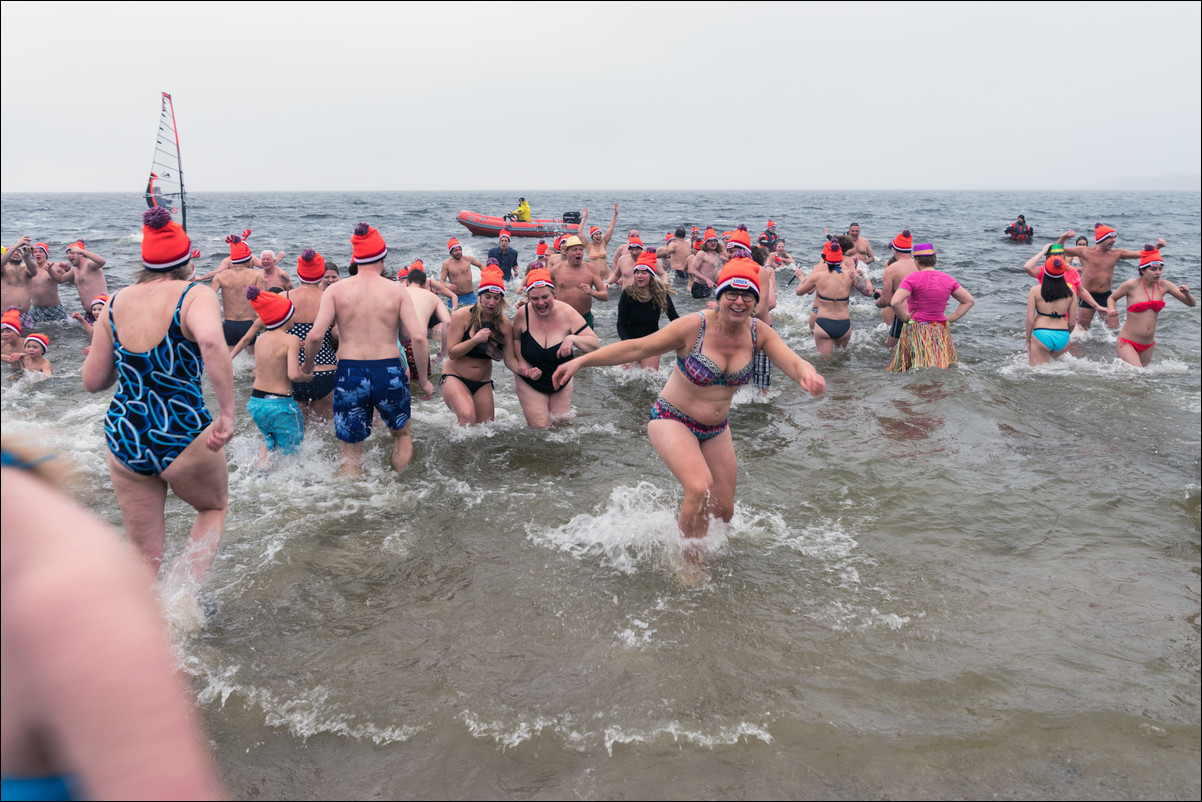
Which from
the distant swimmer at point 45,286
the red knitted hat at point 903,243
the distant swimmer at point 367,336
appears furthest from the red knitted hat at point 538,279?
the distant swimmer at point 45,286

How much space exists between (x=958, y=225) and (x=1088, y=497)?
156ft

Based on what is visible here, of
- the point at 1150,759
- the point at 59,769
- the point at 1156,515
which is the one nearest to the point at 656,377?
the point at 1156,515

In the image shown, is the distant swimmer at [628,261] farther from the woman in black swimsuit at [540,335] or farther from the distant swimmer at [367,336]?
the distant swimmer at [367,336]

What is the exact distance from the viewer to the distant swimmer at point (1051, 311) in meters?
9.28

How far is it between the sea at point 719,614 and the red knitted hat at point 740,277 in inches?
68.8

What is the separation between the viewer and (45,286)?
1241 cm

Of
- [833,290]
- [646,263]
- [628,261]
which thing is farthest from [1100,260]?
[646,263]

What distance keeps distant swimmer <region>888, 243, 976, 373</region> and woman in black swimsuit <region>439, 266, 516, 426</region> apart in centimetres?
546

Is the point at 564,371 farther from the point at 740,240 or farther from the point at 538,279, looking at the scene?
the point at 740,240

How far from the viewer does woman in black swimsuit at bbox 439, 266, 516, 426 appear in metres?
6.81

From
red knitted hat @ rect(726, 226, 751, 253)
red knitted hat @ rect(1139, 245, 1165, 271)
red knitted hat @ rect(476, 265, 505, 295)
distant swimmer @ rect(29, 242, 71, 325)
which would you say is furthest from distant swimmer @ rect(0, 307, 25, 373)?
red knitted hat @ rect(1139, 245, 1165, 271)

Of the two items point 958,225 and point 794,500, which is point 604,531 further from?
point 958,225

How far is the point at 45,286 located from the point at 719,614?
1330cm

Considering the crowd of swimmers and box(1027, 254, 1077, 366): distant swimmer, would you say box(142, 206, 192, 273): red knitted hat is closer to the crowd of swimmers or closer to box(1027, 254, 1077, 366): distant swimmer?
the crowd of swimmers
